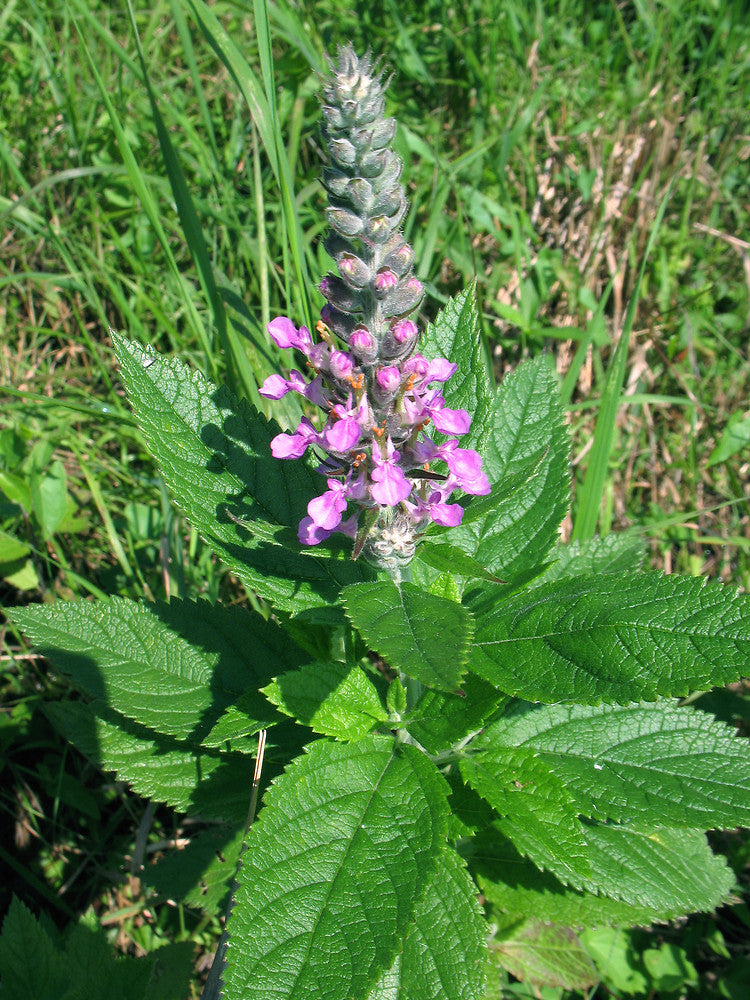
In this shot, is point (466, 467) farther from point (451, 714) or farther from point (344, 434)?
point (451, 714)

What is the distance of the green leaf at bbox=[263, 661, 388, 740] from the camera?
2170mm

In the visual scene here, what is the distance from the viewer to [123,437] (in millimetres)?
4141

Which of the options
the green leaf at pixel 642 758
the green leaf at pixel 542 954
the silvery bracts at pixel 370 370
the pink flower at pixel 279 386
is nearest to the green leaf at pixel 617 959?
the green leaf at pixel 542 954

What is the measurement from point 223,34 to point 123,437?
1969 millimetres

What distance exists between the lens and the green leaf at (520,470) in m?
2.57

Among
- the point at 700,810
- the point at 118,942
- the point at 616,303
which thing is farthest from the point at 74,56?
the point at 700,810

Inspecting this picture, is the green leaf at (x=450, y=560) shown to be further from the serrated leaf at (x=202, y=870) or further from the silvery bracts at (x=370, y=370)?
the serrated leaf at (x=202, y=870)

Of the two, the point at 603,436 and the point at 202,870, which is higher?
the point at 603,436

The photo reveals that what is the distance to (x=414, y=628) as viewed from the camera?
185 centimetres

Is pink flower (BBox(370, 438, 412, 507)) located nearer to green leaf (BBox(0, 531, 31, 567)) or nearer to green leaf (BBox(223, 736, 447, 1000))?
green leaf (BBox(223, 736, 447, 1000))

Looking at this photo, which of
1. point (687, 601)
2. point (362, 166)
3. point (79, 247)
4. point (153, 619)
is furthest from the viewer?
point (79, 247)

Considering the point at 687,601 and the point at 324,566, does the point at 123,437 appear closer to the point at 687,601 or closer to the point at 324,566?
the point at 324,566

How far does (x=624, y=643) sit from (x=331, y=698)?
83 cm

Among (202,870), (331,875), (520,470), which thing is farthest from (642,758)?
(202,870)
